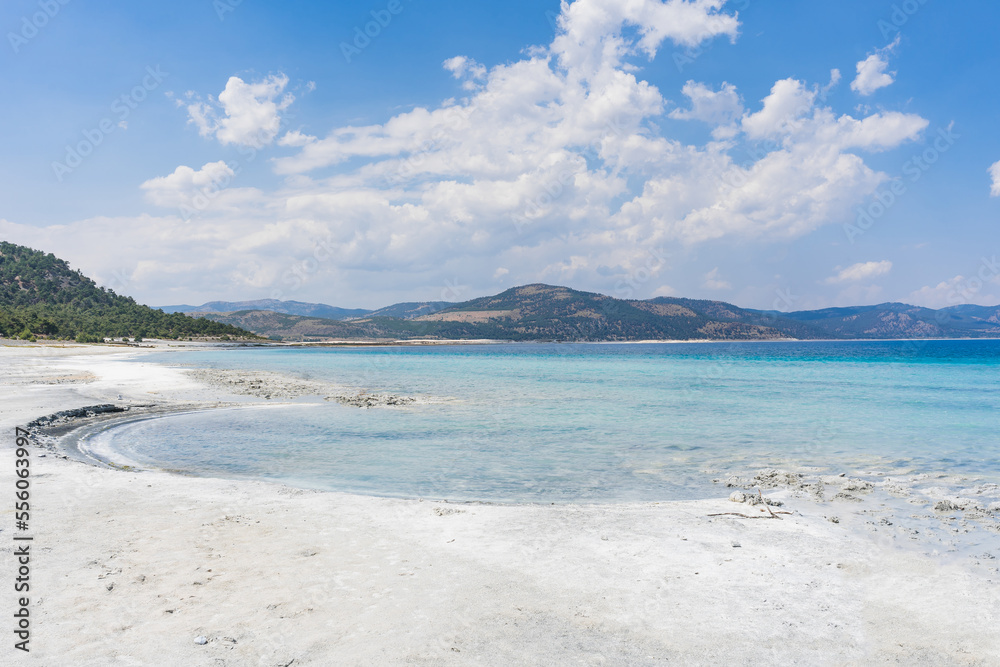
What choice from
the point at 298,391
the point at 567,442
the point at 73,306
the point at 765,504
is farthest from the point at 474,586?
the point at 73,306

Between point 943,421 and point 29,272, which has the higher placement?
point 29,272

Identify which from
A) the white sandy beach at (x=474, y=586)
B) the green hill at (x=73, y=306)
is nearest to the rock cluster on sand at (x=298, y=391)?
the white sandy beach at (x=474, y=586)

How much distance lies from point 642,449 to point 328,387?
26.0 metres

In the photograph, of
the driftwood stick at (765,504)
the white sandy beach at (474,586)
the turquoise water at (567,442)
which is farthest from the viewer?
the turquoise water at (567,442)

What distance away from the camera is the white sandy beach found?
5.45 m

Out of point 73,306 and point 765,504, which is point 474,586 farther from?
point 73,306

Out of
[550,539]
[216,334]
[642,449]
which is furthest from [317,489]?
[216,334]

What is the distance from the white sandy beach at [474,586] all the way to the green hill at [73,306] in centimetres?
11880

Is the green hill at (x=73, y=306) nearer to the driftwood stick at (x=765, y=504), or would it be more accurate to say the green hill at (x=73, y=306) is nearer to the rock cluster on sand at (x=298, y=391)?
the rock cluster on sand at (x=298, y=391)

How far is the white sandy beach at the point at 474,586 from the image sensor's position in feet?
17.9

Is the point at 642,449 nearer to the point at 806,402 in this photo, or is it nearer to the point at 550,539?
the point at 550,539

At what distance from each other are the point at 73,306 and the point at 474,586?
170 m

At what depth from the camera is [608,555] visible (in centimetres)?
804

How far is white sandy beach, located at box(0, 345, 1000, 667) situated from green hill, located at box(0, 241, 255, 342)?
4677 inches
